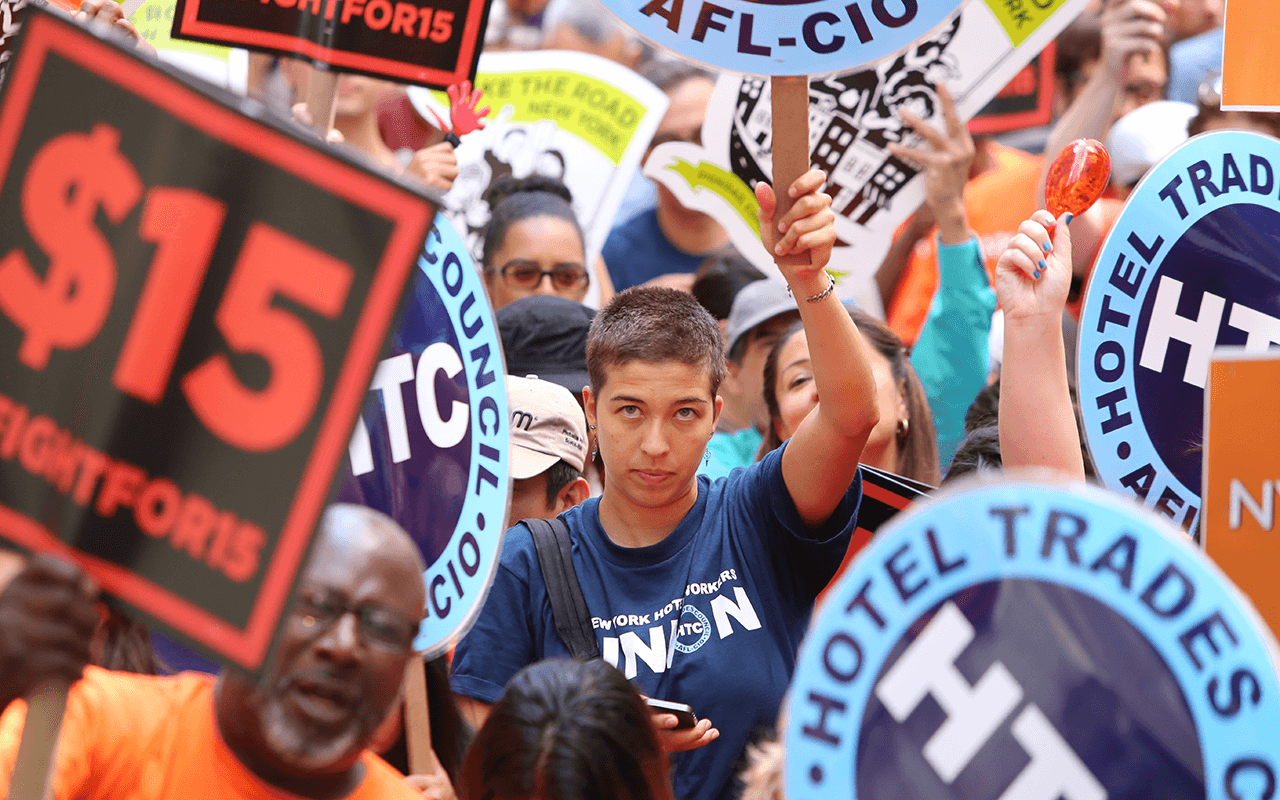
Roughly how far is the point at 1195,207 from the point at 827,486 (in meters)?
0.91

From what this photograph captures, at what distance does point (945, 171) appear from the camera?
4.21m

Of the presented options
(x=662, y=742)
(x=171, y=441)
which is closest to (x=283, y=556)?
(x=171, y=441)

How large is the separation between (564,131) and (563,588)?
2.77 meters

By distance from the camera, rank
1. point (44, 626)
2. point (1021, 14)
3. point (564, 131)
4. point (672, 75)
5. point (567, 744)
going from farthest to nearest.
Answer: point (672, 75) < point (564, 131) < point (1021, 14) < point (567, 744) < point (44, 626)

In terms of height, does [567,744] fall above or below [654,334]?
below

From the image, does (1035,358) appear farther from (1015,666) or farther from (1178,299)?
(1015,666)

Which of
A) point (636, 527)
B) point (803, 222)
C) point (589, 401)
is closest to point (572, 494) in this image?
point (589, 401)

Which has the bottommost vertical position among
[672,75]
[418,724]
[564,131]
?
[418,724]

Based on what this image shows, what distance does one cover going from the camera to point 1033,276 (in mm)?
2490

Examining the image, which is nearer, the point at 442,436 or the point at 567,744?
the point at 567,744

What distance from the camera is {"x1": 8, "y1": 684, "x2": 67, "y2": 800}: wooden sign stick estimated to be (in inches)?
59.4

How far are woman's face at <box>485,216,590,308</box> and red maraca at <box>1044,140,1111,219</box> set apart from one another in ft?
6.08

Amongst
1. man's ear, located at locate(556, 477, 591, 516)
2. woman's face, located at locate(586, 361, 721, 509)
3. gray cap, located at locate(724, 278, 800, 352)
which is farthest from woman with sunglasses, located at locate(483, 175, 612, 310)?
woman's face, located at locate(586, 361, 721, 509)

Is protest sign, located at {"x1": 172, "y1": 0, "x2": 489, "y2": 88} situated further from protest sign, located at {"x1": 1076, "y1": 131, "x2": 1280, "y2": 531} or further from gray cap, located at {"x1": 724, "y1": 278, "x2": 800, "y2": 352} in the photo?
protest sign, located at {"x1": 1076, "y1": 131, "x2": 1280, "y2": 531}
